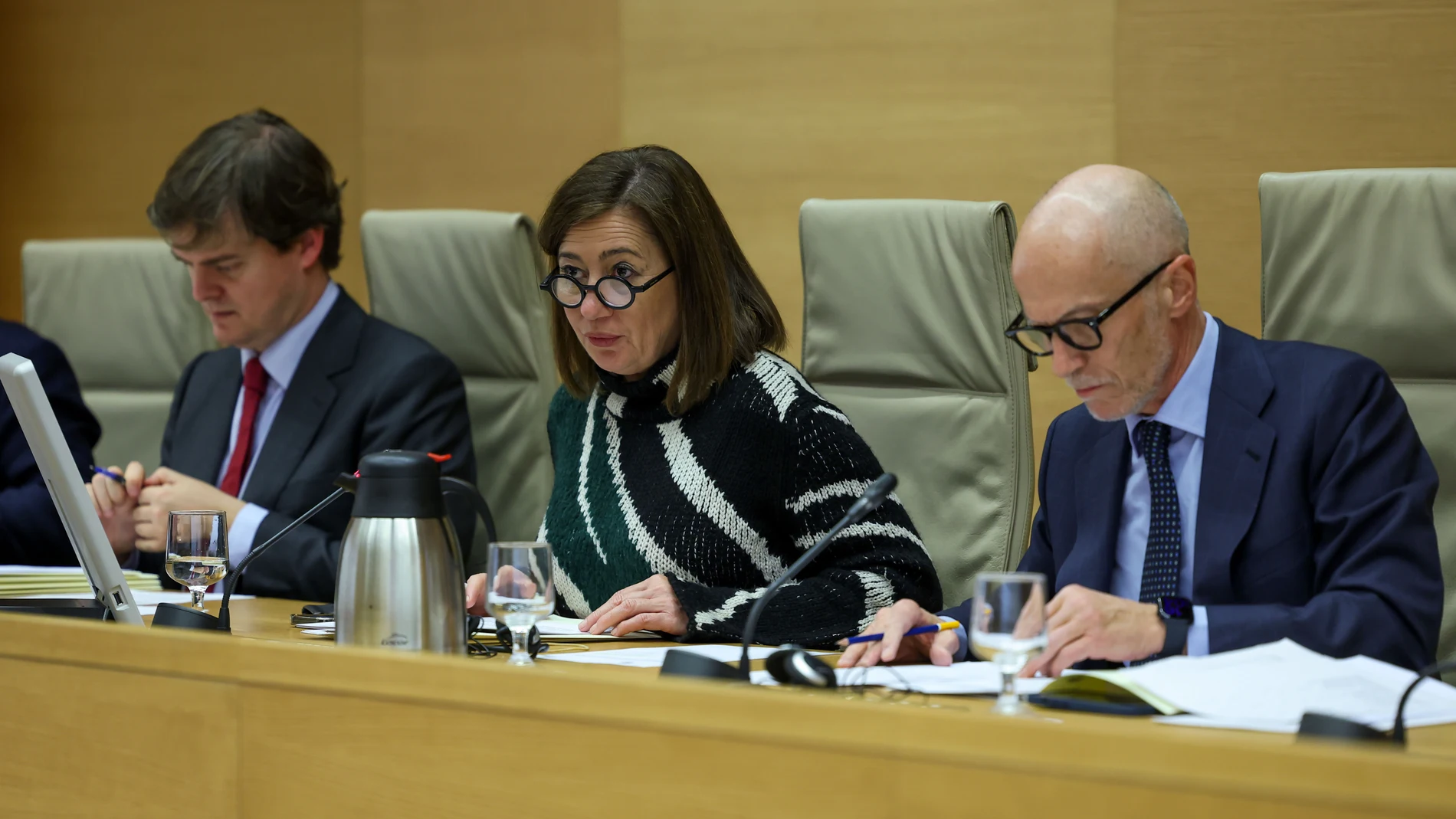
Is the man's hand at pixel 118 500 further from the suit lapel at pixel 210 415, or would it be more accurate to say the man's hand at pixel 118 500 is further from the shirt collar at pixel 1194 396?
the shirt collar at pixel 1194 396

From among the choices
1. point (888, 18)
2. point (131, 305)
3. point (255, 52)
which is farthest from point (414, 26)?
point (888, 18)

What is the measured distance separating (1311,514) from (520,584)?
3.00ft

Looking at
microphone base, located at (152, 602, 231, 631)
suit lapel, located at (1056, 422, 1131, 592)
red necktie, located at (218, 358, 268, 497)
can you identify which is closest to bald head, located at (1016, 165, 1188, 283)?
suit lapel, located at (1056, 422, 1131, 592)

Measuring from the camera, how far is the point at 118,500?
7.81ft

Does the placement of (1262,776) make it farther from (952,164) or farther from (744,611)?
(952,164)

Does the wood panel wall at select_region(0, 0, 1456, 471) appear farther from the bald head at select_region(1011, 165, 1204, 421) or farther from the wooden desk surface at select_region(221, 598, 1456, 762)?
the wooden desk surface at select_region(221, 598, 1456, 762)

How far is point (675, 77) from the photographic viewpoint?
3771 mm

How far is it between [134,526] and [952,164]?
2026mm

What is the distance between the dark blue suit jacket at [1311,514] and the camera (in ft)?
5.04

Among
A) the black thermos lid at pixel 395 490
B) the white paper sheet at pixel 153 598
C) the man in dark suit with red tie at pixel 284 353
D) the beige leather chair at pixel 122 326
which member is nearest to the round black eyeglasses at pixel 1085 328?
the black thermos lid at pixel 395 490

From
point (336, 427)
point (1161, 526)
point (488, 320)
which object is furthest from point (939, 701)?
point (488, 320)

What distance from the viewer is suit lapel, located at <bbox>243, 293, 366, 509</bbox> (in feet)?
8.71

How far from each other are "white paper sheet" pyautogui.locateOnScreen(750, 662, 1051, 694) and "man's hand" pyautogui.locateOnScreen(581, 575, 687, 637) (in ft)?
1.00

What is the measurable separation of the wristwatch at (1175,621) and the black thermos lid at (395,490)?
2.52 ft
